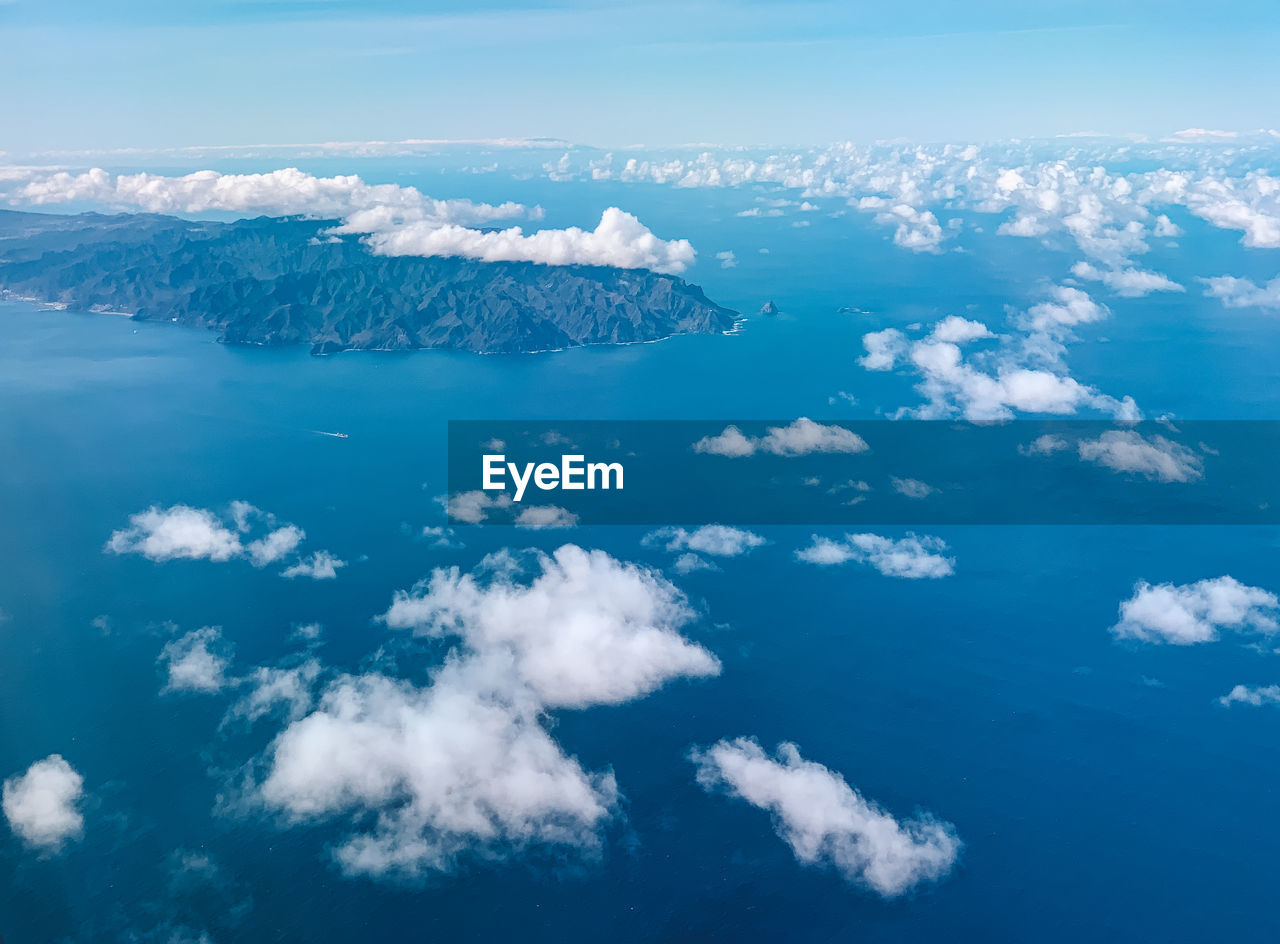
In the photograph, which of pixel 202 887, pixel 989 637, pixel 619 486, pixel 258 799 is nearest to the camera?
pixel 202 887

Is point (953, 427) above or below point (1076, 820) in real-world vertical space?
above

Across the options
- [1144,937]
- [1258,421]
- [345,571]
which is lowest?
[1144,937]

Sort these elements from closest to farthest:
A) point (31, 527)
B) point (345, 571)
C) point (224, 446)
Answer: point (345, 571) → point (31, 527) → point (224, 446)

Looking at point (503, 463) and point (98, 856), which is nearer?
point (98, 856)

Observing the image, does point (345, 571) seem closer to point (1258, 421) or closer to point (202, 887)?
point (202, 887)

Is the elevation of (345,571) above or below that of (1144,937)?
above

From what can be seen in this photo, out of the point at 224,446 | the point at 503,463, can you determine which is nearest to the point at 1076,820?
the point at 503,463

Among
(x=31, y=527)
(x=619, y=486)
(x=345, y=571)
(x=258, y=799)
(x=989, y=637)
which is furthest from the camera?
(x=619, y=486)

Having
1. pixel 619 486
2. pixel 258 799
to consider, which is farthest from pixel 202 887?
pixel 619 486

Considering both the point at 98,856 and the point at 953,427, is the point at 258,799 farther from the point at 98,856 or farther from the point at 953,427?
the point at 953,427
